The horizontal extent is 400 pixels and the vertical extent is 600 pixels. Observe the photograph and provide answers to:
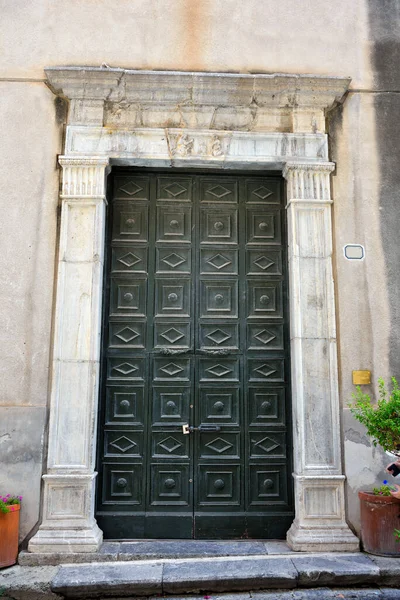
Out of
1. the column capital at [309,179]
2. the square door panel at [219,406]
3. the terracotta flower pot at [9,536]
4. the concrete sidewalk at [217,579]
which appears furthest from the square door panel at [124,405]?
the column capital at [309,179]

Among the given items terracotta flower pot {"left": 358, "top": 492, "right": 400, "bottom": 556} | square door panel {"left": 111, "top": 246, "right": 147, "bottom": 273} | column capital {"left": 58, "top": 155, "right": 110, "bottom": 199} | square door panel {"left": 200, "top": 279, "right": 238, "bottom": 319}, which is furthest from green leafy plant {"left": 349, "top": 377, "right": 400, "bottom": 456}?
column capital {"left": 58, "top": 155, "right": 110, "bottom": 199}

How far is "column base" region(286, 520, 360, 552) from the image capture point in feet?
15.1

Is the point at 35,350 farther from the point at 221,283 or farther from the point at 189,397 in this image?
the point at 221,283

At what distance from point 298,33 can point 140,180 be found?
226 centimetres

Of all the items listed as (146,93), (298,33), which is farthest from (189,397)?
(298,33)

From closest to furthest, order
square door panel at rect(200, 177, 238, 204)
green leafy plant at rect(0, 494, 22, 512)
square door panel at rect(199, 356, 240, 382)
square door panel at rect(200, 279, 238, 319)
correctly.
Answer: green leafy plant at rect(0, 494, 22, 512) < square door panel at rect(199, 356, 240, 382) < square door panel at rect(200, 279, 238, 319) < square door panel at rect(200, 177, 238, 204)

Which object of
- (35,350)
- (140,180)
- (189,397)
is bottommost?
(189,397)

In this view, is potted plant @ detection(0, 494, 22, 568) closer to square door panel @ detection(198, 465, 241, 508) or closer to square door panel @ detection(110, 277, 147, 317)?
square door panel @ detection(198, 465, 241, 508)

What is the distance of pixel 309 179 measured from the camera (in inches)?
208

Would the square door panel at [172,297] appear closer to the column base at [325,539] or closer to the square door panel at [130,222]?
the square door panel at [130,222]

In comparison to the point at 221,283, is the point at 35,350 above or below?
below

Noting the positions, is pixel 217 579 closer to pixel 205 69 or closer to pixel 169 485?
pixel 169 485

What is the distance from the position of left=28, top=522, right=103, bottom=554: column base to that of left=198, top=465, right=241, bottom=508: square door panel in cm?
104

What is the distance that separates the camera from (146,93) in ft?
17.4
